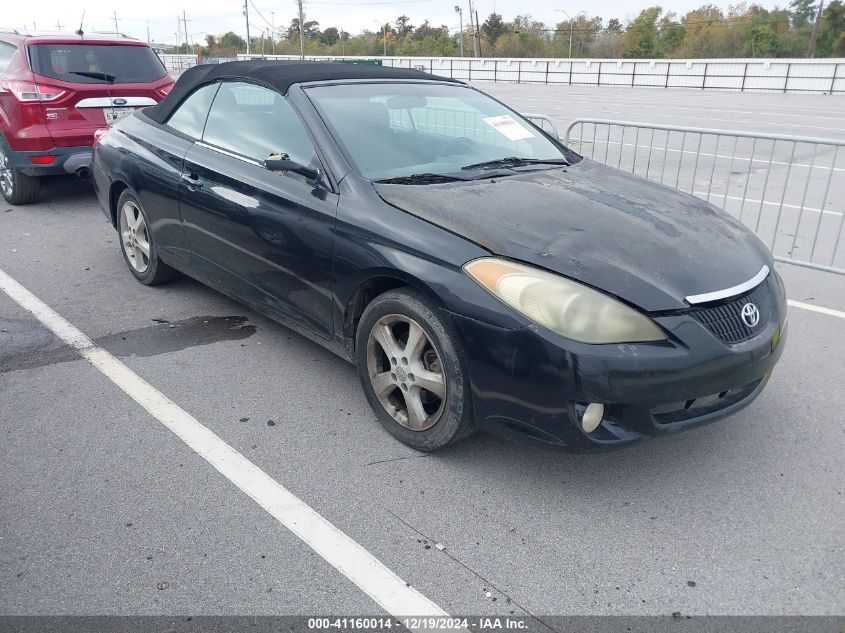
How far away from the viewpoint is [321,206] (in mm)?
3379

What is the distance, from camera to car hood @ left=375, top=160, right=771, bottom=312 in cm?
274

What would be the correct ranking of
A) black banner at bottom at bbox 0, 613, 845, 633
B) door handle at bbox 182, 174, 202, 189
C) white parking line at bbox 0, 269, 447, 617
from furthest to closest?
door handle at bbox 182, 174, 202, 189, white parking line at bbox 0, 269, 447, 617, black banner at bottom at bbox 0, 613, 845, 633

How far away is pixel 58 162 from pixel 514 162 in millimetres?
5336

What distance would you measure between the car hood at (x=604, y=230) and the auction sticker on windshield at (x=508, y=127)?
0.61 meters

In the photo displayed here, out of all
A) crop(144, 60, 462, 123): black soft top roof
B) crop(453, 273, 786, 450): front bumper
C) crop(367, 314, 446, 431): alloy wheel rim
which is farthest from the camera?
crop(144, 60, 462, 123): black soft top roof

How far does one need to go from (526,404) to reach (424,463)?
0.68 m

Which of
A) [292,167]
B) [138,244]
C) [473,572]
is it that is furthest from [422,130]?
[138,244]

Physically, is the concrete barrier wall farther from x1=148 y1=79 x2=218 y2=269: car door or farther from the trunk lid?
x1=148 y1=79 x2=218 y2=269: car door

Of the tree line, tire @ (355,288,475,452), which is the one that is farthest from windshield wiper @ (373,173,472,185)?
the tree line

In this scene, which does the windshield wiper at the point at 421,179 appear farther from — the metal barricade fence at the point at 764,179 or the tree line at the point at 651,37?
the tree line at the point at 651,37

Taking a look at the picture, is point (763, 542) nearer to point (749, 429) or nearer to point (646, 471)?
point (646, 471)

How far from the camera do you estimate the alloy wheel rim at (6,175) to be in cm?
750

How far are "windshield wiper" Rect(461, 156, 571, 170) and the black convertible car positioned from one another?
0.02 m

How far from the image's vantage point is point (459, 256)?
2848mm
